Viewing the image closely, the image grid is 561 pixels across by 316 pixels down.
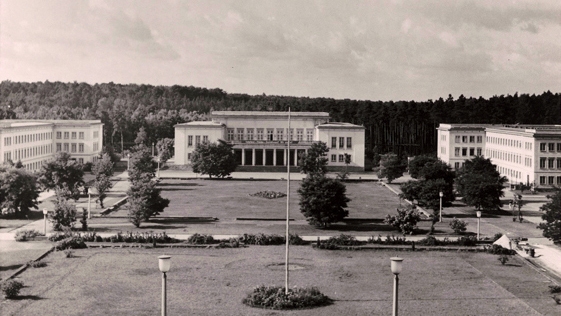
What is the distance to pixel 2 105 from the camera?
13650cm

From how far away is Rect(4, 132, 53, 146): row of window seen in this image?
76.8 m

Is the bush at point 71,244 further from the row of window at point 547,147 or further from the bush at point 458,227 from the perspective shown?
the row of window at point 547,147

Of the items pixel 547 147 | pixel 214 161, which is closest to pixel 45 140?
pixel 214 161

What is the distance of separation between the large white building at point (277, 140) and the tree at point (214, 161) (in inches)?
548

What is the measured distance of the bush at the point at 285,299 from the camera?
28250 millimetres

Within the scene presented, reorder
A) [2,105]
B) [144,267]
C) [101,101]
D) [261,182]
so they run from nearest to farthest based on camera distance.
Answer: [144,267] → [261,182] → [2,105] → [101,101]

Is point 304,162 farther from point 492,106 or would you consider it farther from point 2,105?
point 2,105

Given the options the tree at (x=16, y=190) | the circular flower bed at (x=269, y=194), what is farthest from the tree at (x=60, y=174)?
the circular flower bed at (x=269, y=194)

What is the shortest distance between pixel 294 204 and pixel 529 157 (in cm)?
3000

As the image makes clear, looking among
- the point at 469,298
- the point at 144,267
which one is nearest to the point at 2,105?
the point at 144,267

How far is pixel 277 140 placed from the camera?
349 feet

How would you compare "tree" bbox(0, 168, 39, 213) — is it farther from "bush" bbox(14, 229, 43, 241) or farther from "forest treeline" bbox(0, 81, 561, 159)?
"forest treeline" bbox(0, 81, 561, 159)

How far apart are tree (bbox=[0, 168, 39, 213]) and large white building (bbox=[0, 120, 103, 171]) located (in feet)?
76.5

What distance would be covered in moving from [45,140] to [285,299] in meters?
71.4
